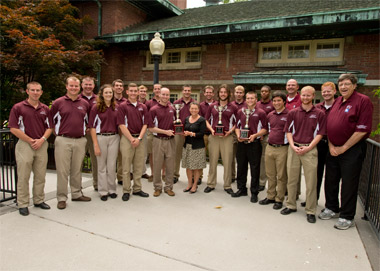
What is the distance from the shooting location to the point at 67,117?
4.64 metres

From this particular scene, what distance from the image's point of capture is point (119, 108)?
5.07m

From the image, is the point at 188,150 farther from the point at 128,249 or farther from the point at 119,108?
the point at 128,249

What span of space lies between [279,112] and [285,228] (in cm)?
203

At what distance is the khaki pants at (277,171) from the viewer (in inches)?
189

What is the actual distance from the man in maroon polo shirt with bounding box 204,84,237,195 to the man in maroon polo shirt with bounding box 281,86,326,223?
141 centimetres

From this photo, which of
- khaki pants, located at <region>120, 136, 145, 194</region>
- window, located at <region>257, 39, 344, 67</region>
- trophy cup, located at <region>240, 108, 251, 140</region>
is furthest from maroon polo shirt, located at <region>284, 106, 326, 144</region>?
window, located at <region>257, 39, 344, 67</region>

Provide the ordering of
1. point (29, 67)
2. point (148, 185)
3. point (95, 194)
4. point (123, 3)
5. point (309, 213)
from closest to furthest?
1. point (309, 213)
2. point (95, 194)
3. point (148, 185)
4. point (29, 67)
5. point (123, 3)

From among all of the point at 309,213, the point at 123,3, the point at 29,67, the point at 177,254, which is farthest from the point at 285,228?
the point at 123,3

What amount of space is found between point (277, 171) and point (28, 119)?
4356 millimetres

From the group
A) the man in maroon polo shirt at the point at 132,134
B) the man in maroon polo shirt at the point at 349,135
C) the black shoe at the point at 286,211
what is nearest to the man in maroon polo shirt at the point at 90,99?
the man in maroon polo shirt at the point at 132,134

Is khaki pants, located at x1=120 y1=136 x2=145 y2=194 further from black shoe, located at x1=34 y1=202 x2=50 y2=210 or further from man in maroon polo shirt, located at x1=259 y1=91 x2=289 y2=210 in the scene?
man in maroon polo shirt, located at x1=259 y1=91 x2=289 y2=210

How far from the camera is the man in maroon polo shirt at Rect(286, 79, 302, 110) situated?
5243mm

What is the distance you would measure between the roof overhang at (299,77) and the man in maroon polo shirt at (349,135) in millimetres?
5976

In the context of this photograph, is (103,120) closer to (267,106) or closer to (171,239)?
(171,239)
